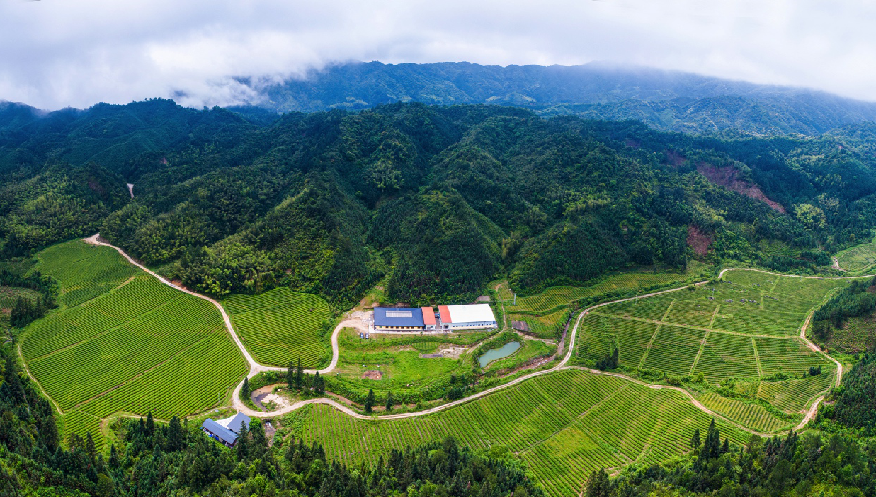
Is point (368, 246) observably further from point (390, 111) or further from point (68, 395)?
point (390, 111)

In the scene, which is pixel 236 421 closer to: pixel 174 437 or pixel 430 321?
pixel 174 437

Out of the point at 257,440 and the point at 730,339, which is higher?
the point at 730,339

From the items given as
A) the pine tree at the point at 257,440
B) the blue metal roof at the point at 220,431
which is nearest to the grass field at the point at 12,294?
the blue metal roof at the point at 220,431

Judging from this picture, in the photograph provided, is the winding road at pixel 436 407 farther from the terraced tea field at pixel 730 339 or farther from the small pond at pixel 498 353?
the small pond at pixel 498 353

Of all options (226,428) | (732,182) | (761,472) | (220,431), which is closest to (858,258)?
(732,182)

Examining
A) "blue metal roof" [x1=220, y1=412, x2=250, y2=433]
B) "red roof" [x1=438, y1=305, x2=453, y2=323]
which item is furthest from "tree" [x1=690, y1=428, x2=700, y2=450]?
"blue metal roof" [x1=220, y1=412, x2=250, y2=433]
